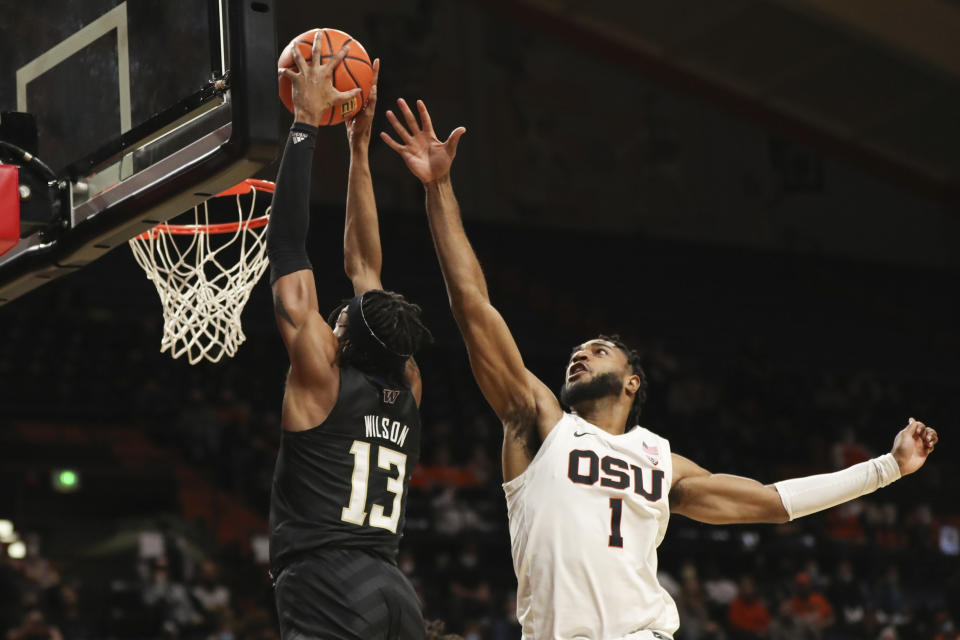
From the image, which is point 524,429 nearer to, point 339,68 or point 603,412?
point 603,412

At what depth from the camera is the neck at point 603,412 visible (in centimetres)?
492

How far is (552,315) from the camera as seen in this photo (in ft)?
63.2

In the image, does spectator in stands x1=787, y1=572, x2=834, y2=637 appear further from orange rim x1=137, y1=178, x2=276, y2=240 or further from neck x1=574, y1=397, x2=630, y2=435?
orange rim x1=137, y1=178, x2=276, y2=240

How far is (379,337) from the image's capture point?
13.0 feet

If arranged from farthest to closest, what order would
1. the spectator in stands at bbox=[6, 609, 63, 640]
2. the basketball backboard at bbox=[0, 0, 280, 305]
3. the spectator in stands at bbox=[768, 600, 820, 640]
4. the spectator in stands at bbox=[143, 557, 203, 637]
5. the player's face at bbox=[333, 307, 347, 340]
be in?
1. the spectator in stands at bbox=[768, 600, 820, 640]
2. the spectator in stands at bbox=[143, 557, 203, 637]
3. the spectator in stands at bbox=[6, 609, 63, 640]
4. the player's face at bbox=[333, 307, 347, 340]
5. the basketball backboard at bbox=[0, 0, 280, 305]

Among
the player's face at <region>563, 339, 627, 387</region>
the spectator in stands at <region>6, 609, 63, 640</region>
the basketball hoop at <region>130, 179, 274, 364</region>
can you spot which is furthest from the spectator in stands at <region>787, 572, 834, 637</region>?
the basketball hoop at <region>130, 179, 274, 364</region>

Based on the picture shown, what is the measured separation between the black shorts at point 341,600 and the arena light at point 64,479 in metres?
8.63

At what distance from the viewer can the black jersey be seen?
3797mm

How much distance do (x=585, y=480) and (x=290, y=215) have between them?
1.47m

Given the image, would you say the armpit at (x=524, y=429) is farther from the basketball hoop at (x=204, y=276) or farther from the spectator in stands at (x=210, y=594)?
the spectator in stands at (x=210, y=594)

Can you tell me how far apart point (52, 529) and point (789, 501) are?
853 centimetres

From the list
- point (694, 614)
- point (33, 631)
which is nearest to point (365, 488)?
point (33, 631)

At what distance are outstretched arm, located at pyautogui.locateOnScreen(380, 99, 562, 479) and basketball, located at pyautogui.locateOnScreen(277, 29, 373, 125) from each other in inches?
7.9

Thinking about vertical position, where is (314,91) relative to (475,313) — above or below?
above
